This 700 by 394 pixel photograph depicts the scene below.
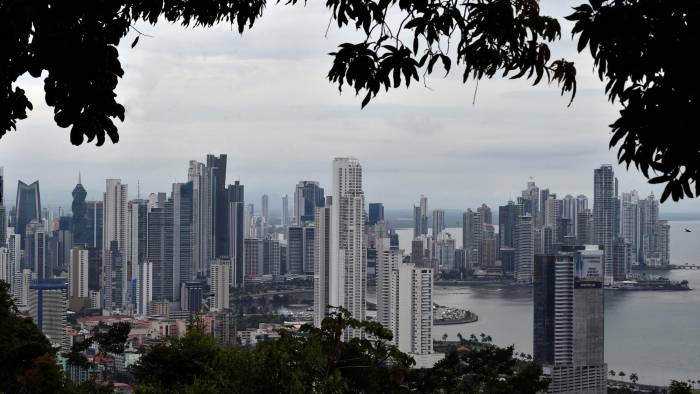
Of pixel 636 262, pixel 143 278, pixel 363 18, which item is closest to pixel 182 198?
pixel 143 278

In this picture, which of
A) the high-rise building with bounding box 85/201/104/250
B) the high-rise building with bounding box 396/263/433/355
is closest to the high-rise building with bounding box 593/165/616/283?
the high-rise building with bounding box 396/263/433/355

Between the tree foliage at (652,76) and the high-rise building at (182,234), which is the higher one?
the tree foliage at (652,76)

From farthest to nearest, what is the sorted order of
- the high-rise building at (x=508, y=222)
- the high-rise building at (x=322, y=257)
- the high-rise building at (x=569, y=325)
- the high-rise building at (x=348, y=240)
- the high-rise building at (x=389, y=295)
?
the high-rise building at (x=508, y=222) → the high-rise building at (x=322, y=257) → the high-rise building at (x=348, y=240) → the high-rise building at (x=389, y=295) → the high-rise building at (x=569, y=325)

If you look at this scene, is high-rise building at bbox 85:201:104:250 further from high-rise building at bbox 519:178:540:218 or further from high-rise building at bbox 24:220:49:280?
high-rise building at bbox 519:178:540:218

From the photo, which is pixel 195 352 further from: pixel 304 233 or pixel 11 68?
pixel 304 233

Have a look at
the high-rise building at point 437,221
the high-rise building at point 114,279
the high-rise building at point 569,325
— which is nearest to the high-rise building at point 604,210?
the high-rise building at point 437,221

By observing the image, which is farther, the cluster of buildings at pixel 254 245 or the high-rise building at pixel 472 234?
the high-rise building at pixel 472 234

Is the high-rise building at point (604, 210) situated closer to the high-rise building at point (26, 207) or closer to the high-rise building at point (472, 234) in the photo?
the high-rise building at point (472, 234)
